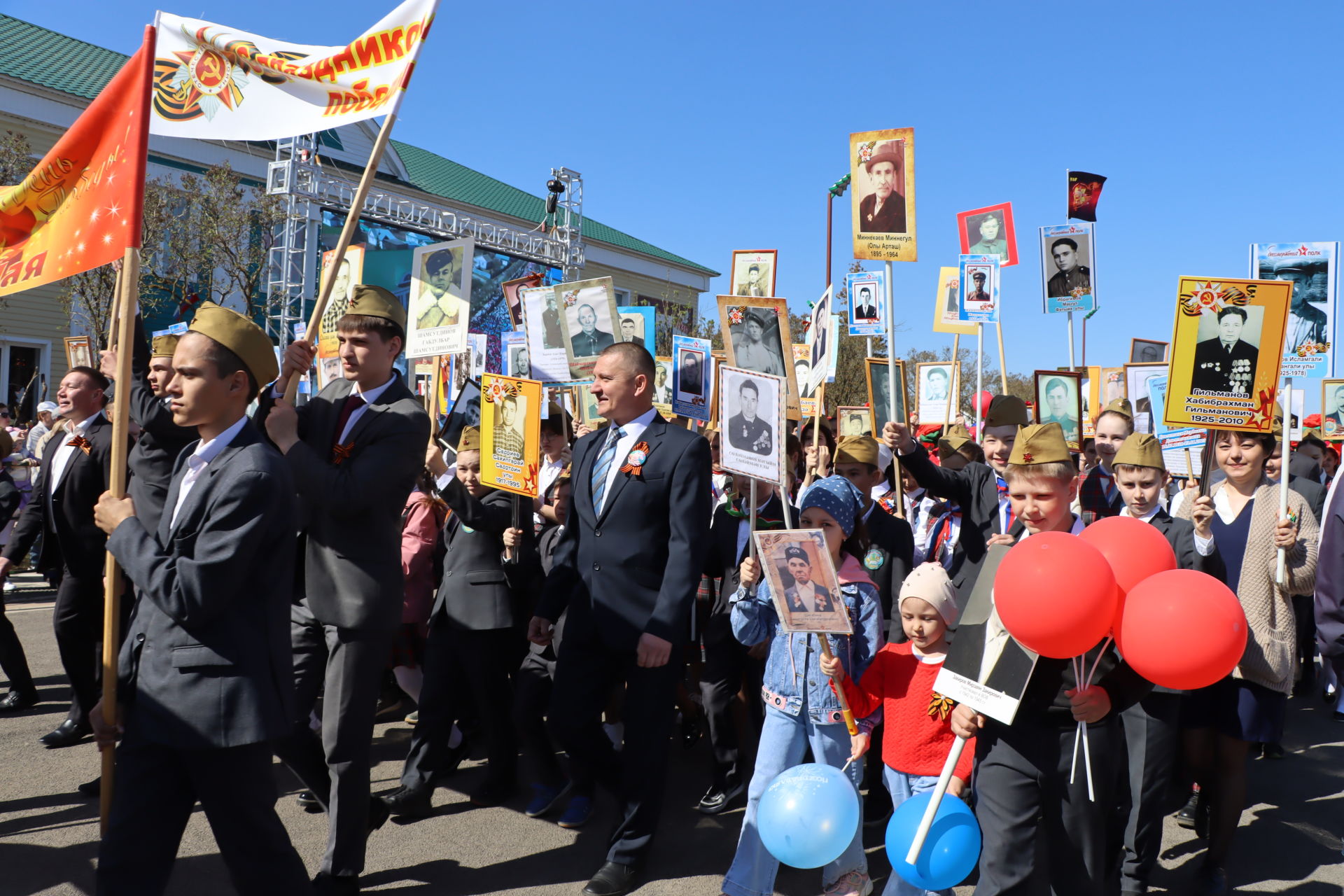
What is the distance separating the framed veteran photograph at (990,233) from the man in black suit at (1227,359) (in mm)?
4657

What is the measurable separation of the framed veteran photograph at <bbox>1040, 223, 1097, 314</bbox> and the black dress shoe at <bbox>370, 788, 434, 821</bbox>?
261 inches

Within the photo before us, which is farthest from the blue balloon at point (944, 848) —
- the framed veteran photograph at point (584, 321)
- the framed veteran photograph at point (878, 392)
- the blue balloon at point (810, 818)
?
the framed veteran photograph at point (584, 321)

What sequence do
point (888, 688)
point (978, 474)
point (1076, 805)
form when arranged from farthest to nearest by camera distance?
point (978, 474)
point (888, 688)
point (1076, 805)

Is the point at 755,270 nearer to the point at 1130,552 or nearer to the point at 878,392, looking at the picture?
the point at 878,392

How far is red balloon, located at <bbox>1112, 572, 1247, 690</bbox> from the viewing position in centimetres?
285

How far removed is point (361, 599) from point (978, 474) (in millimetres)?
3375

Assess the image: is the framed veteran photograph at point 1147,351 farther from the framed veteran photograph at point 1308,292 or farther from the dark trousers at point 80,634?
the dark trousers at point 80,634

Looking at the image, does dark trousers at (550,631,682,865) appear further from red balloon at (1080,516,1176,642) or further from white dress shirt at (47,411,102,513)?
white dress shirt at (47,411,102,513)

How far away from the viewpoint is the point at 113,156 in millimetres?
3738

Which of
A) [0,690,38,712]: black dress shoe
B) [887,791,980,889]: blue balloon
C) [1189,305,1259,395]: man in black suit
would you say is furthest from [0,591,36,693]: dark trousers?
[1189,305,1259,395]: man in black suit

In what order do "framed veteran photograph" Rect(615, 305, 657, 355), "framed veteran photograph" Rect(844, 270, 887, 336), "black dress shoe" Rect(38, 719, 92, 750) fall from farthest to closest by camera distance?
1. "framed veteran photograph" Rect(844, 270, 887, 336)
2. "framed veteran photograph" Rect(615, 305, 657, 355)
3. "black dress shoe" Rect(38, 719, 92, 750)

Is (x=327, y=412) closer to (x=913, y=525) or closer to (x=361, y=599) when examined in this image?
(x=361, y=599)

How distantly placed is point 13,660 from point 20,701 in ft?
0.89

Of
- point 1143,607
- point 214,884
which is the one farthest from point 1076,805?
point 214,884
